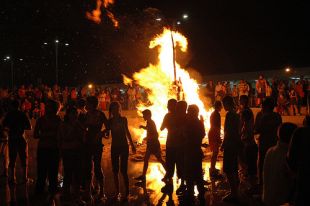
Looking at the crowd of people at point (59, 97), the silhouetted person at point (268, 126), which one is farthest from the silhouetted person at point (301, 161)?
the crowd of people at point (59, 97)

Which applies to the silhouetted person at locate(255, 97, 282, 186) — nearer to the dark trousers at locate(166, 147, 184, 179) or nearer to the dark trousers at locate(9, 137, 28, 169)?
the dark trousers at locate(166, 147, 184, 179)

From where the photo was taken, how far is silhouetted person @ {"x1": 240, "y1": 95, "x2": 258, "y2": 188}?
26.4ft

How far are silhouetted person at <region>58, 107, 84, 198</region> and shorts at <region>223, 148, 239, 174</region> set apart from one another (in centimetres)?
273

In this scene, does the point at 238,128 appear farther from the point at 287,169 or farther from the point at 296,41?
the point at 296,41

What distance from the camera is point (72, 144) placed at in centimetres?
714

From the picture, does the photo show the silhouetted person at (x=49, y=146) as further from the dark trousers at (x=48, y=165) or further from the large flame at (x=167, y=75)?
the large flame at (x=167, y=75)

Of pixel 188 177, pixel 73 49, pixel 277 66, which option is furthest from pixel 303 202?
pixel 73 49

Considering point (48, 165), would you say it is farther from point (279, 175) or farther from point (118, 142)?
point (279, 175)

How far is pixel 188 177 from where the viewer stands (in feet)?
23.0

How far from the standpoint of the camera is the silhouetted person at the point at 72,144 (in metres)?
7.14

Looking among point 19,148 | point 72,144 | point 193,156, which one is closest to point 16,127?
point 19,148

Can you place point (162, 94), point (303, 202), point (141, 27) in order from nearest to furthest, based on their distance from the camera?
point (303, 202), point (162, 94), point (141, 27)

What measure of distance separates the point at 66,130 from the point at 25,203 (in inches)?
59.8

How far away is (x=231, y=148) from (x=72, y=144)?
2990mm
